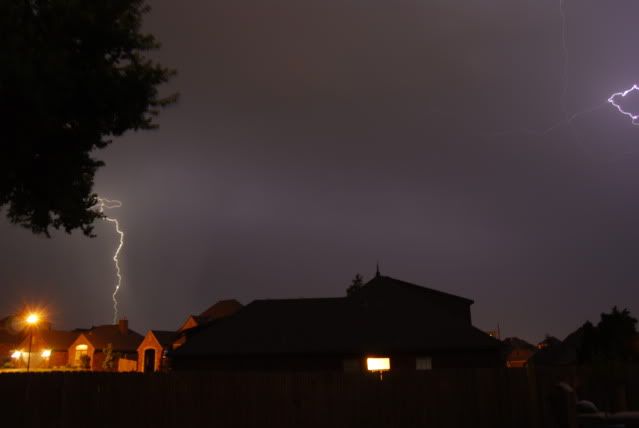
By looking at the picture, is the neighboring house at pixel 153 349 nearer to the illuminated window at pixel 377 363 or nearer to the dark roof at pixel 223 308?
the dark roof at pixel 223 308

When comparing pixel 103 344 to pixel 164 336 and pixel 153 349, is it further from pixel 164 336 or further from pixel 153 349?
pixel 153 349

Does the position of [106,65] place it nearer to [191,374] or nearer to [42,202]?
[42,202]

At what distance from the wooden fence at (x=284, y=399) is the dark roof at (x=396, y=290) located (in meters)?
19.4

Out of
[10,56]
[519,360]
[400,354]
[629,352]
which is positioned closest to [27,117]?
[10,56]

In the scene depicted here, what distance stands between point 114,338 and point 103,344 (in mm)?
1614

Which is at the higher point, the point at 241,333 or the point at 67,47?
the point at 67,47

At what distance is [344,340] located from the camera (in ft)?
99.8

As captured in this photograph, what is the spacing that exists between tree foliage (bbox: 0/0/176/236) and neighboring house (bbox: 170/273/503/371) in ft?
57.6

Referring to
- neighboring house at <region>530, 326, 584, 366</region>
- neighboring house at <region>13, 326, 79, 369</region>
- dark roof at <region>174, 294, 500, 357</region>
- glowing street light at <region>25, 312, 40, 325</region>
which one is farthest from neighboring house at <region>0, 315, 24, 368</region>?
neighboring house at <region>530, 326, 584, 366</region>

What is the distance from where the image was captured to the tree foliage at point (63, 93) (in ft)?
36.7

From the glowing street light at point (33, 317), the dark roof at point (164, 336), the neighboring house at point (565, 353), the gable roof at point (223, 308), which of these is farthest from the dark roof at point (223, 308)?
the glowing street light at point (33, 317)

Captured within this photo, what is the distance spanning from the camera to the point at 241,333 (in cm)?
3262

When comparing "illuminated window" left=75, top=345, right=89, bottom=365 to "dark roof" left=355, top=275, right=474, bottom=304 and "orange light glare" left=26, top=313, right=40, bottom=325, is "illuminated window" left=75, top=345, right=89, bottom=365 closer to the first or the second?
"orange light glare" left=26, top=313, right=40, bottom=325

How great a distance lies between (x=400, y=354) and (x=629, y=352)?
38.1 ft
